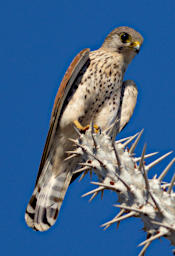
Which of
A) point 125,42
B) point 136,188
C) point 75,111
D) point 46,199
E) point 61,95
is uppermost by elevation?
point 125,42

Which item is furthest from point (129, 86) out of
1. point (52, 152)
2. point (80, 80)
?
point (52, 152)

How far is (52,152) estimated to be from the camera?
14.7ft

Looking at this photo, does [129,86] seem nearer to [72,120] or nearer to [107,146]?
[72,120]

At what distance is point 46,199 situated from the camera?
13.7 ft

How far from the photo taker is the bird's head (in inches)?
192

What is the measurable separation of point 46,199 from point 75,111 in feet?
3.18

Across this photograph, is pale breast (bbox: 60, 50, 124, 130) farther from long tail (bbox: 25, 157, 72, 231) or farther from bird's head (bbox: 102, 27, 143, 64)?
long tail (bbox: 25, 157, 72, 231)

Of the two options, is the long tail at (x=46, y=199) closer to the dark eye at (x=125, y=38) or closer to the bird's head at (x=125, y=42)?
the bird's head at (x=125, y=42)

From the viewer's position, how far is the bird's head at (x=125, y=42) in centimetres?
487

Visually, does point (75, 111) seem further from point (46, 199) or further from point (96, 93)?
point (46, 199)

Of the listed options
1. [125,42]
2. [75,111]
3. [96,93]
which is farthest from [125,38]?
[75,111]

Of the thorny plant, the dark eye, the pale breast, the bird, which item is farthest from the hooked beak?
the thorny plant

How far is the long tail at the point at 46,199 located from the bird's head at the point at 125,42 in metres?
1.63

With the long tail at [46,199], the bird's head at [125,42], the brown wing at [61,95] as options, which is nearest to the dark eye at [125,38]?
the bird's head at [125,42]
